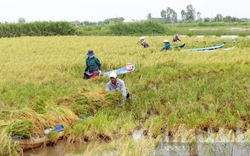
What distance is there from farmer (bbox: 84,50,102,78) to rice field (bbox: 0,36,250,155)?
0.91 ft

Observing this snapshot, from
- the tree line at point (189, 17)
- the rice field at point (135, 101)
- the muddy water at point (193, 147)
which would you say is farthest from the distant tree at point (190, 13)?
A: the muddy water at point (193, 147)

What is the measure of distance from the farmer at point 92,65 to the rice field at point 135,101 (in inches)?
10.9

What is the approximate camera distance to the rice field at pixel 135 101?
18.8 ft

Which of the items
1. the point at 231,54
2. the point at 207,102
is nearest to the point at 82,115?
the point at 207,102

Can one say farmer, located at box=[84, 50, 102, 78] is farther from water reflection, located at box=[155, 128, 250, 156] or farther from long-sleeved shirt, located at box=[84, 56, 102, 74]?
Result: water reflection, located at box=[155, 128, 250, 156]

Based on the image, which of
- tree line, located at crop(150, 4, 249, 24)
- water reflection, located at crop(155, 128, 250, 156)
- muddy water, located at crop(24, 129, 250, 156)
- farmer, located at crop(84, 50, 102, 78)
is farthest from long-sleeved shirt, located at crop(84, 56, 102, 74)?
tree line, located at crop(150, 4, 249, 24)

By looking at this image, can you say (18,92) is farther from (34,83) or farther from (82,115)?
(82,115)

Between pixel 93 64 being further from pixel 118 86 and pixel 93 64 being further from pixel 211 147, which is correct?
pixel 211 147

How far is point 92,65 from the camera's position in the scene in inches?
400

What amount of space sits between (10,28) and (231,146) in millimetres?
30088

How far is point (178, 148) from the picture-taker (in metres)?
5.10

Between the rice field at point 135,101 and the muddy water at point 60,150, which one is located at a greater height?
the rice field at point 135,101

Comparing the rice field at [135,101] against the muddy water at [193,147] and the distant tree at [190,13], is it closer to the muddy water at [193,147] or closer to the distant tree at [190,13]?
the muddy water at [193,147]

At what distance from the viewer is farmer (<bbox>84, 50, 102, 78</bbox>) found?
10.0 meters
